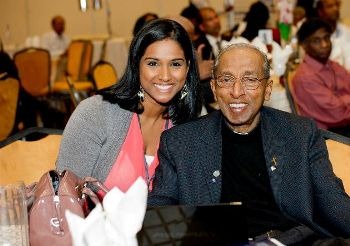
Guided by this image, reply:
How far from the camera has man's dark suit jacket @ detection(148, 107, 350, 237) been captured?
204 cm

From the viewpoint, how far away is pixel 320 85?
4301 mm

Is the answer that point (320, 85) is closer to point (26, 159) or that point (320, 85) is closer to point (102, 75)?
point (102, 75)

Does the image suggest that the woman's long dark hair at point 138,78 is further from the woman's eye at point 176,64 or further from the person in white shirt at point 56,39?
the person in white shirt at point 56,39

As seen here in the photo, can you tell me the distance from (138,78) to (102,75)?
2.96 m

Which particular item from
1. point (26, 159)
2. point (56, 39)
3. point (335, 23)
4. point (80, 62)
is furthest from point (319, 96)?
point (56, 39)

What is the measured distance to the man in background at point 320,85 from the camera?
429 centimetres

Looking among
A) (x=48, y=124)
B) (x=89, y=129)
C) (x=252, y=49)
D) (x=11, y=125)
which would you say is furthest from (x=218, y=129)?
(x=48, y=124)

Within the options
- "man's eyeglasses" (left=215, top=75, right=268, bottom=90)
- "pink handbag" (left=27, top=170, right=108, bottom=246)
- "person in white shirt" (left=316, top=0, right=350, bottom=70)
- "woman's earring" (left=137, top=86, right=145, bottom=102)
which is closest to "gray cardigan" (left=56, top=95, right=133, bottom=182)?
"woman's earring" (left=137, top=86, right=145, bottom=102)

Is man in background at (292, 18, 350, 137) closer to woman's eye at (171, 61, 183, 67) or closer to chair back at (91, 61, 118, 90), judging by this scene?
chair back at (91, 61, 118, 90)

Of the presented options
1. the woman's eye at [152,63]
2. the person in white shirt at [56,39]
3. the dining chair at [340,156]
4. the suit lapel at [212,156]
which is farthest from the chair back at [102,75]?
the person in white shirt at [56,39]

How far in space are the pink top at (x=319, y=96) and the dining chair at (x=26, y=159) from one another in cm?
204

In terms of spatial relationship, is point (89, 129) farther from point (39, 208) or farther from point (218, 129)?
point (39, 208)

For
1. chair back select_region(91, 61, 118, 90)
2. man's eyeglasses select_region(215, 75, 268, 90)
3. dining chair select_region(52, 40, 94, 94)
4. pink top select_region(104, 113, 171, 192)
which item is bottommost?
dining chair select_region(52, 40, 94, 94)

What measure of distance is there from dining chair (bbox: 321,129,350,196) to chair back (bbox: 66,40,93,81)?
245 inches
